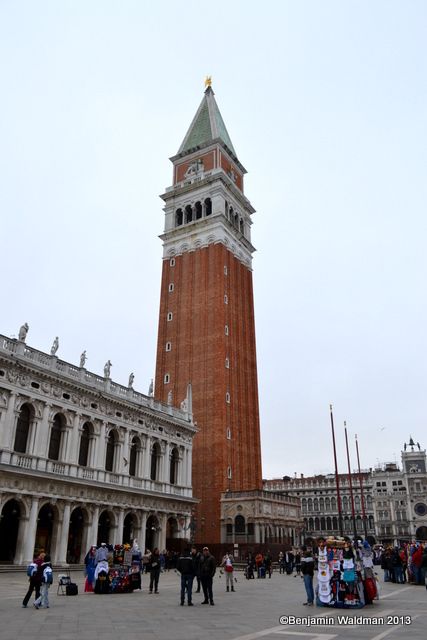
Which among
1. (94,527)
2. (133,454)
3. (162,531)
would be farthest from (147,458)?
(94,527)

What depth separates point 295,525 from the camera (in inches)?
2248

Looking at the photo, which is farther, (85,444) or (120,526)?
(120,526)

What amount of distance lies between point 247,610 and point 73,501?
2244cm

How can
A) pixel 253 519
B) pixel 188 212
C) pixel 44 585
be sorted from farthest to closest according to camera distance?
pixel 188 212 < pixel 253 519 < pixel 44 585

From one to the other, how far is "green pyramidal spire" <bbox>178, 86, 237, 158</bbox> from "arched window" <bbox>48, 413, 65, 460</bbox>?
48579 mm

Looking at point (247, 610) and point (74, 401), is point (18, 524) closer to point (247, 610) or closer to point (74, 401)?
point (74, 401)

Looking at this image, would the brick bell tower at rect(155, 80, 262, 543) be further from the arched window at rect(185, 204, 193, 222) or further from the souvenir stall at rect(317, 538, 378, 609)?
the souvenir stall at rect(317, 538, 378, 609)

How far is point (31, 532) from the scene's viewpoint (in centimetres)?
3183

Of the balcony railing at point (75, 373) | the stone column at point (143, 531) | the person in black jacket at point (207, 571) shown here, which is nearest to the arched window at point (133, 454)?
the balcony railing at point (75, 373)

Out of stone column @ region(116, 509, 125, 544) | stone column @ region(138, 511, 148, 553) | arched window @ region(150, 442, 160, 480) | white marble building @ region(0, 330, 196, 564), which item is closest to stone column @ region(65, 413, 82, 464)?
white marble building @ region(0, 330, 196, 564)

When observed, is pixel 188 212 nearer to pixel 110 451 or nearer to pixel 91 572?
pixel 110 451

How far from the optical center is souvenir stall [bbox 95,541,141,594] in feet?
65.6

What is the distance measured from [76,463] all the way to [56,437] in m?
2.26

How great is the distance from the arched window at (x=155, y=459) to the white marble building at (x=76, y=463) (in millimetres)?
85
